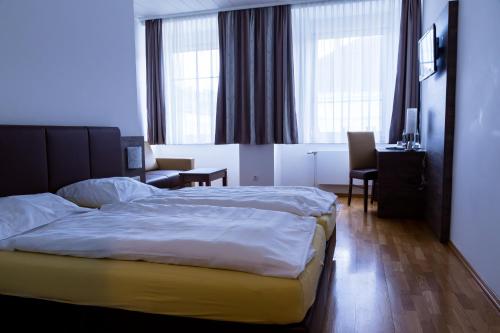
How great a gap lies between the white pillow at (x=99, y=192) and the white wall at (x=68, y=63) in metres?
0.55

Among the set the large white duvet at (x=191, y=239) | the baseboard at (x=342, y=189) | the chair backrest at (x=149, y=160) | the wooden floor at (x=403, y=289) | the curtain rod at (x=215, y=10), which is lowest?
the wooden floor at (x=403, y=289)

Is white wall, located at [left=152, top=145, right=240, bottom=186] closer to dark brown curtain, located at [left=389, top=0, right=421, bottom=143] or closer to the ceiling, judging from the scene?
the ceiling

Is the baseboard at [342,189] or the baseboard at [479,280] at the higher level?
the baseboard at [342,189]

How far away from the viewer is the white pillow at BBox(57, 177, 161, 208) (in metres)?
2.47

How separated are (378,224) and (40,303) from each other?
308 centimetres

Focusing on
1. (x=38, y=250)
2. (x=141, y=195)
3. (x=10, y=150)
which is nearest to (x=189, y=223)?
(x=38, y=250)

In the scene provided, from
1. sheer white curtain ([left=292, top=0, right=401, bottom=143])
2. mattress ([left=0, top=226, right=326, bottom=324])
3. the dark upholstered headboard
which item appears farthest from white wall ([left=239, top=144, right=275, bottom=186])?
mattress ([left=0, top=226, right=326, bottom=324])

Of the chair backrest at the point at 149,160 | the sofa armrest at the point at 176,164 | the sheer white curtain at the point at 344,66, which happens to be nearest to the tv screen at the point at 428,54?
the sheer white curtain at the point at 344,66

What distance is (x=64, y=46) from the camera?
278 centimetres

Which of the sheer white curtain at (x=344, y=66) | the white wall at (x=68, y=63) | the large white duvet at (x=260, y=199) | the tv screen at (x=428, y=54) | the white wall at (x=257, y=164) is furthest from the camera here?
the white wall at (x=257, y=164)

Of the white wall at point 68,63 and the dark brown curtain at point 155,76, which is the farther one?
the dark brown curtain at point 155,76

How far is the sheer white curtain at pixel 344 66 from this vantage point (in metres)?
4.61

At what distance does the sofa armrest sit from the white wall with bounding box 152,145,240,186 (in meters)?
0.78

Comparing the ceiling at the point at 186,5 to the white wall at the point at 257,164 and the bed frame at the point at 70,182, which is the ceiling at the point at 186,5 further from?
the bed frame at the point at 70,182
